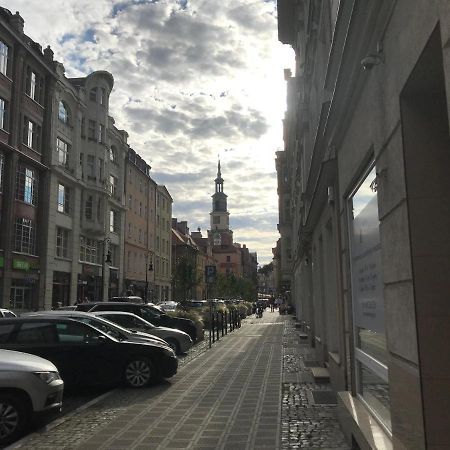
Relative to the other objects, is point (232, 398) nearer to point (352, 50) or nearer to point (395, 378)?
point (395, 378)

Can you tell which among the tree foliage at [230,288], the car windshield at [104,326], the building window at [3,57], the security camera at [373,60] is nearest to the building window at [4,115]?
the building window at [3,57]

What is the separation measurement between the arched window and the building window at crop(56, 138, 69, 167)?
181cm

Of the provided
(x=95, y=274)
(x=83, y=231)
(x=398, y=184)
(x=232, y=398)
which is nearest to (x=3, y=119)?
(x=83, y=231)

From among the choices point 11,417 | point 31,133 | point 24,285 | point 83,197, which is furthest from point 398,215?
point 83,197

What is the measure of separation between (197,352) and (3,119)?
23475mm

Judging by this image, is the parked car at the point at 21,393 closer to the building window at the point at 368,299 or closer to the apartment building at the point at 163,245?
the building window at the point at 368,299

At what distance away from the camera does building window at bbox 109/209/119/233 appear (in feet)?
175

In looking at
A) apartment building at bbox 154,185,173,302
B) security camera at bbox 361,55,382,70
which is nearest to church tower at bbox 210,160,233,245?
apartment building at bbox 154,185,173,302

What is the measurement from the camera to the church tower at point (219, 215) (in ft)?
468

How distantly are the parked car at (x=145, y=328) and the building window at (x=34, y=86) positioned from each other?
2683 centimetres

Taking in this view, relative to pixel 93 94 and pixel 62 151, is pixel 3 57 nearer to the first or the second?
pixel 62 151

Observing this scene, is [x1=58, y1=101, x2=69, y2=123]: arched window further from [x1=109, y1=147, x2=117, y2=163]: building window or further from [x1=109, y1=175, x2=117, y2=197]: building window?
[x1=109, y1=147, x2=117, y2=163]: building window

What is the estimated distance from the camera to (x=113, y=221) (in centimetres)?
5478

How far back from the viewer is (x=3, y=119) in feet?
112
